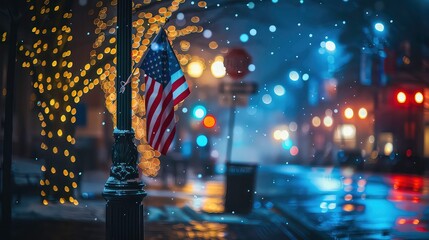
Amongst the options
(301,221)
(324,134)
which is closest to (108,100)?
(301,221)

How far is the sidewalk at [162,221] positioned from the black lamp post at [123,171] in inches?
168

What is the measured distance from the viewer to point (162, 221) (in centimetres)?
1462

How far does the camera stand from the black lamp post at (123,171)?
310 inches

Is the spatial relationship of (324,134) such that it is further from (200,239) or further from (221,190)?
(200,239)

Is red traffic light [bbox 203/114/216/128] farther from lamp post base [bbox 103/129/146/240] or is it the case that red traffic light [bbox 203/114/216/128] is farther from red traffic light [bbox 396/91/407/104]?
lamp post base [bbox 103/129/146/240]

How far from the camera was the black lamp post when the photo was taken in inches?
310

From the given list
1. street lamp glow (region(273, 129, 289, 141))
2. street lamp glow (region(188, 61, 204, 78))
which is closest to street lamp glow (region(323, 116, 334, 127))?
street lamp glow (region(273, 129, 289, 141))

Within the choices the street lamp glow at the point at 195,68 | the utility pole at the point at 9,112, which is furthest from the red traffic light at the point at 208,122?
the utility pole at the point at 9,112

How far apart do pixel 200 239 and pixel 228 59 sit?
15.6ft

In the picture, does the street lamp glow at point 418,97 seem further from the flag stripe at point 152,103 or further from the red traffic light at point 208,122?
the flag stripe at point 152,103

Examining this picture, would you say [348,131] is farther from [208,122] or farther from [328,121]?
[208,122]

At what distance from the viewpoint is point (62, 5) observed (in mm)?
17281

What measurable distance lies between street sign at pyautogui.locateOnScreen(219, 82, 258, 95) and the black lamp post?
776cm

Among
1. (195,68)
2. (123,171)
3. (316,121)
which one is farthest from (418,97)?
(316,121)
